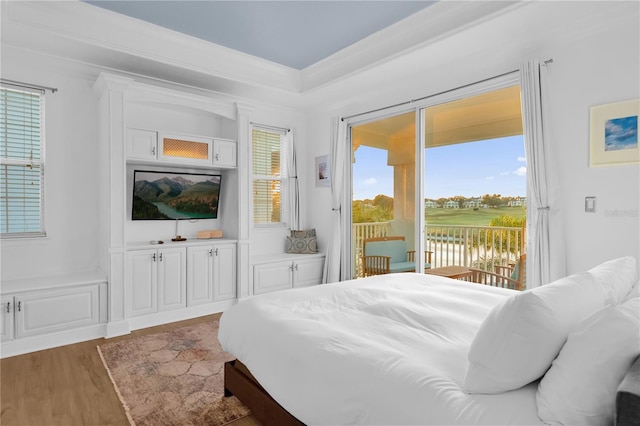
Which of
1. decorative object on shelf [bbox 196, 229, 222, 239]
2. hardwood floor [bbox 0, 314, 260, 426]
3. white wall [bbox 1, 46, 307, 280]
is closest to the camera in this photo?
hardwood floor [bbox 0, 314, 260, 426]

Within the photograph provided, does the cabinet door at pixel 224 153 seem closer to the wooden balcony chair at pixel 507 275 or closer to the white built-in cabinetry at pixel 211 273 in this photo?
the white built-in cabinetry at pixel 211 273

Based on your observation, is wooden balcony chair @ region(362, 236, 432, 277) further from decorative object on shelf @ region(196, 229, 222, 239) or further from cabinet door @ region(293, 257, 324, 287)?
decorative object on shelf @ region(196, 229, 222, 239)

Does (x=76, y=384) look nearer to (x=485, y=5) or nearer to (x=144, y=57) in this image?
(x=144, y=57)

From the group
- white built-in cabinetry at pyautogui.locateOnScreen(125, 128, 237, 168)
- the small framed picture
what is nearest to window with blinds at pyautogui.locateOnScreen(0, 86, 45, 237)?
white built-in cabinetry at pyautogui.locateOnScreen(125, 128, 237, 168)

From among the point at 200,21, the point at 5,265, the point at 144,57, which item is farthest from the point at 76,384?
the point at 200,21

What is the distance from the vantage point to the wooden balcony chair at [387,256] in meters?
4.59

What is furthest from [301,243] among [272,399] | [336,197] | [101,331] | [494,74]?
[272,399]

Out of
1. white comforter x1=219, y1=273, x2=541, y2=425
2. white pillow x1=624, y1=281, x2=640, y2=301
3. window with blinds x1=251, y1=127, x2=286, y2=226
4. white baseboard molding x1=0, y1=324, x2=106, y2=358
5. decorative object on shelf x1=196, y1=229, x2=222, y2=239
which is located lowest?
white baseboard molding x1=0, y1=324, x2=106, y2=358

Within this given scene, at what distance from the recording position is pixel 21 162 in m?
3.48

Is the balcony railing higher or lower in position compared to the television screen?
lower

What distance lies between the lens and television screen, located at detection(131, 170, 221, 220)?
4.14 meters

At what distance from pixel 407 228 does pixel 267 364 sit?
3105 mm

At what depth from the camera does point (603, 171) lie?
2846 mm

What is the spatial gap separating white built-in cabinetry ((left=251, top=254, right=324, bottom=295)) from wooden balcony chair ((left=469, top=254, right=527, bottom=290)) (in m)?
2.05
